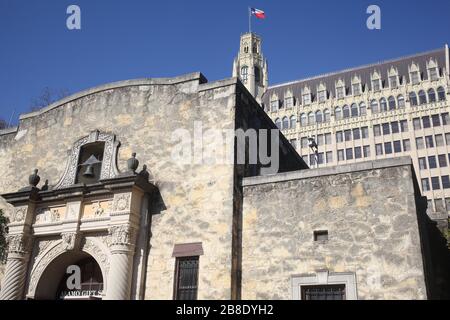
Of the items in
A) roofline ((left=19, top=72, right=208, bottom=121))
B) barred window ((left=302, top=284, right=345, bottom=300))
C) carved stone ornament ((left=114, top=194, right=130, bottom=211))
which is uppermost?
roofline ((left=19, top=72, right=208, bottom=121))

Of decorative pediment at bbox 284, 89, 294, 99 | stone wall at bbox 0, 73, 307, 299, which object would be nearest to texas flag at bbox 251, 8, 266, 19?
decorative pediment at bbox 284, 89, 294, 99

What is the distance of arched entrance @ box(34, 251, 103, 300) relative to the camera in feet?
43.3

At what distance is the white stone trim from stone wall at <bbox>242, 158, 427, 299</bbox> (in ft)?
0.33

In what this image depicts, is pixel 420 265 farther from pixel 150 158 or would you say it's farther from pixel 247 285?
pixel 150 158

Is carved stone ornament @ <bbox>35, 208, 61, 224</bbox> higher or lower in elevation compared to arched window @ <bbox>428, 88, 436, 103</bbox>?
lower

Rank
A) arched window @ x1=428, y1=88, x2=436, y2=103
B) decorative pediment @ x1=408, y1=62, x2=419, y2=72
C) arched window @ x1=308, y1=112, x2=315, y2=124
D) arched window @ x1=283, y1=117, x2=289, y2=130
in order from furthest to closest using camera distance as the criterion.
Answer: arched window @ x1=283, y1=117, x2=289, y2=130
arched window @ x1=308, y1=112, x2=315, y2=124
decorative pediment @ x1=408, y1=62, x2=419, y2=72
arched window @ x1=428, y1=88, x2=436, y2=103

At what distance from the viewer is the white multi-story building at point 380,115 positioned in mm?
62219

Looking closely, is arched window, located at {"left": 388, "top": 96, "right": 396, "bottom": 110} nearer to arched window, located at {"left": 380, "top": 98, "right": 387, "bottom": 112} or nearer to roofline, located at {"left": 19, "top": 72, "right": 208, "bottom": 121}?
arched window, located at {"left": 380, "top": 98, "right": 387, "bottom": 112}

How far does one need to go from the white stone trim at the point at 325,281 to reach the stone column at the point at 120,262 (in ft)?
13.5

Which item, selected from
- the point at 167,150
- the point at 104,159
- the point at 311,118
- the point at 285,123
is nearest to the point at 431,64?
the point at 311,118

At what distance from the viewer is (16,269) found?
13.1 meters

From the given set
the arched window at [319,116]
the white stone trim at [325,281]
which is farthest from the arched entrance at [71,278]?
the arched window at [319,116]

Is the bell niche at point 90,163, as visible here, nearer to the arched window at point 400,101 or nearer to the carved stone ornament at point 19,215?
the carved stone ornament at point 19,215

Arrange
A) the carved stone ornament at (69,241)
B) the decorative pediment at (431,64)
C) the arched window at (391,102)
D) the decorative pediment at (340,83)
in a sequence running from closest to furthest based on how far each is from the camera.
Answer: the carved stone ornament at (69,241), the decorative pediment at (431,64), the arched window at (391,102), the decorative pediment at (340,83)
